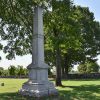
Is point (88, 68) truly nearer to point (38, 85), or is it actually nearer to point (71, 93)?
point (71, 93)

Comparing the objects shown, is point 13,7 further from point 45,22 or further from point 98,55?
→ point 98,55

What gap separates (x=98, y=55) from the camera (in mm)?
52125

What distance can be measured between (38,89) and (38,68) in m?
1.54

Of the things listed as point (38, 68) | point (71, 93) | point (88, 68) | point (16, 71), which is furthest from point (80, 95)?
point (88, 68)

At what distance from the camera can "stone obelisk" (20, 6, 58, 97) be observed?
16.9m

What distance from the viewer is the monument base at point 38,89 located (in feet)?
53.2

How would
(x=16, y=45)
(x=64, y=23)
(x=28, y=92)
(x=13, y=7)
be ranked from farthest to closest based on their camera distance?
1. (x=16, y=45)
2. (x=64, y=23)
3. (x=13, y=7)
4. (x=28, y=92)

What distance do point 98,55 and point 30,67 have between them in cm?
3609

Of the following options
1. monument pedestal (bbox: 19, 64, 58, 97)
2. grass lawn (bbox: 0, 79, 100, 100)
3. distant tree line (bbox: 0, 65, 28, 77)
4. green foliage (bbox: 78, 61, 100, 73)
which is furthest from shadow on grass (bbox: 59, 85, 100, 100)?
green foliage (bbox: 78, 61, 100, 73)

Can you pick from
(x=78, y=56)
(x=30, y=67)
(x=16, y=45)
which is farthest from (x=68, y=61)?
(x=30, y=67)

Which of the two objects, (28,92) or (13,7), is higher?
(13,7)

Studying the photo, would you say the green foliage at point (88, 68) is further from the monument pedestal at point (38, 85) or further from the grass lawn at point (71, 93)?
the monument pedestal at point (38, 85)

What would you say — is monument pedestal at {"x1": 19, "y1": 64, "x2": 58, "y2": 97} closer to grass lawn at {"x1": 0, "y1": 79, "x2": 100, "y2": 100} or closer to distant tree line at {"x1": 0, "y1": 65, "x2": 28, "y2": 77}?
grass lawn at {"x1": 0, "y1": 79, "x2": 100, "y2": 100}

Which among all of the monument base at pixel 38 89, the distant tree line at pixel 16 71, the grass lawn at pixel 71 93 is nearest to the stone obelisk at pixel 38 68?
the monument base at pixel 38 89
